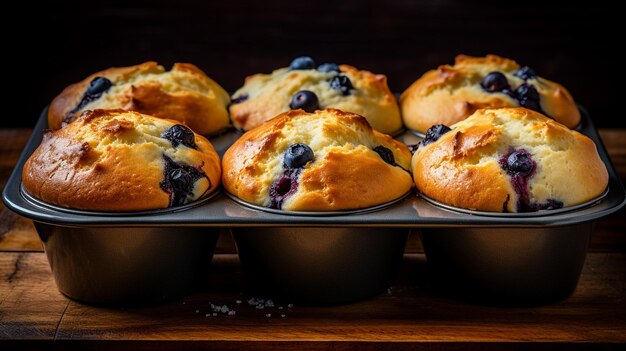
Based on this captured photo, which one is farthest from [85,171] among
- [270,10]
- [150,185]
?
[270,10]

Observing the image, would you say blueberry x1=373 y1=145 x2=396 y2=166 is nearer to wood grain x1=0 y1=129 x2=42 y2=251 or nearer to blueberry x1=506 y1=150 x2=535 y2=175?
blueberry x1=506 y1=150 x2=535 y2=175

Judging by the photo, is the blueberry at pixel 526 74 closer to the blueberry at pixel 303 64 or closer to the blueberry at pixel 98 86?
the blueberry at pixel 303 64

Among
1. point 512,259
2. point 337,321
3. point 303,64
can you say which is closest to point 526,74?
point 303,64

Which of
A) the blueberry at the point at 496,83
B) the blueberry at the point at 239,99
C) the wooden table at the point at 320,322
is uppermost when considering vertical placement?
the blueberry at the point at 496,83

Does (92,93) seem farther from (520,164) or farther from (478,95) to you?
(520,164)

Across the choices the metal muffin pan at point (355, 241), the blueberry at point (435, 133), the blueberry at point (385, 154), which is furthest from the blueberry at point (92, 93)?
the blueberry at point (435, 133)

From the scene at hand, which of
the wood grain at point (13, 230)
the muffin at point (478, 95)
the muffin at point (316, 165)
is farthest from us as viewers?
the muffin at point (478, 95)
